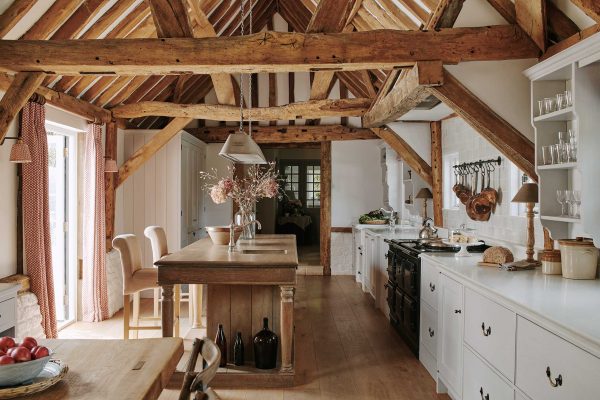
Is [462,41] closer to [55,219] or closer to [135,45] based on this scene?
[135,45]

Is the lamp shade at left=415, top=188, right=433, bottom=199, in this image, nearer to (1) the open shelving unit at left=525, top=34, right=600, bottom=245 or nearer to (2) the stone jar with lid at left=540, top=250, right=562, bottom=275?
(1) the open shelving unit at left=525, top=34, right=600, bottom=245

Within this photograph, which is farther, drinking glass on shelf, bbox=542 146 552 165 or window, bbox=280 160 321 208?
window, bbox=280 160 321 208

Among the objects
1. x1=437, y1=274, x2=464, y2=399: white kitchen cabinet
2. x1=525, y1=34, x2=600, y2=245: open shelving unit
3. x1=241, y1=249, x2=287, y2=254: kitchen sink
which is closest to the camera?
x1=525, y1=34, x2=600, y2=245: open shelving unit

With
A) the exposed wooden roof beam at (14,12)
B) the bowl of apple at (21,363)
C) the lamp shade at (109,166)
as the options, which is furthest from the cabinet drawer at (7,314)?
the lamp shade at (109,166)

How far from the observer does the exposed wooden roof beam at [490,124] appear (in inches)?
139

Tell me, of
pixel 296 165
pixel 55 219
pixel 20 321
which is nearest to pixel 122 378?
pixel 20 321

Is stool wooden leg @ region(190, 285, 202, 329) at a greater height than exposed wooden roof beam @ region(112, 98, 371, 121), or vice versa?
exposed wooden roof beam @ region(112, 98, 371, 121)

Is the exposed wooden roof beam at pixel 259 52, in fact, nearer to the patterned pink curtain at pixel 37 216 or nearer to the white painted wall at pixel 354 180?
the patterned pink curtain at pixel 37 216

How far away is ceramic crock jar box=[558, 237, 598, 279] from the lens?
9.15 feet

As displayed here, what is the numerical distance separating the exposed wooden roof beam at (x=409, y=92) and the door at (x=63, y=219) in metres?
3.73

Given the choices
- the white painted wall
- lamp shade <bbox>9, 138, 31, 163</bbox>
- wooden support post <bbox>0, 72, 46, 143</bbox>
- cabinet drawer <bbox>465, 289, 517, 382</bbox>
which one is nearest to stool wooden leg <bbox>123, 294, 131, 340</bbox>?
lamp shade <bbox>9, 138, 31, 163</bbox>

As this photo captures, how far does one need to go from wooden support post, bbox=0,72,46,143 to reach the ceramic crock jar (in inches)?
162

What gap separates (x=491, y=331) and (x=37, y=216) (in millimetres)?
3984

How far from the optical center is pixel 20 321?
4188mm
